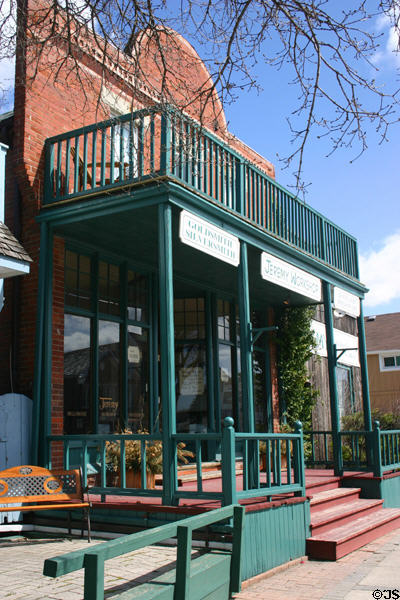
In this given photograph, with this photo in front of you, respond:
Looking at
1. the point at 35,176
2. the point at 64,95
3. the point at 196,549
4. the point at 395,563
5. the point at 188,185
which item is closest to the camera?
the point at 196,549

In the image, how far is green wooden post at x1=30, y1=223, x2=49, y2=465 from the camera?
7.63m

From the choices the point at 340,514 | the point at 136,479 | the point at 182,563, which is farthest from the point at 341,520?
the point at 182,563

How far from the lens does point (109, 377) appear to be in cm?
934

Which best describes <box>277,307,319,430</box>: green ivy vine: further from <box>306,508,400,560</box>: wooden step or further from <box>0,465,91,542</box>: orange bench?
<box>0,465,91,542</box>: orange bench

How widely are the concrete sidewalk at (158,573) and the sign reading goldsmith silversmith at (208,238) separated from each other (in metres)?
3.41

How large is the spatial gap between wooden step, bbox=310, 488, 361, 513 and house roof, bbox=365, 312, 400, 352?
881 inches

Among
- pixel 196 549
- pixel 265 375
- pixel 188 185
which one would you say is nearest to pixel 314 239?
pixel 265 375

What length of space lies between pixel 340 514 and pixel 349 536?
829 millimetres

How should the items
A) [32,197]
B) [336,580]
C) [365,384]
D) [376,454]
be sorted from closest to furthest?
[336,580]
[32,197]
[376,454]
[365,384]

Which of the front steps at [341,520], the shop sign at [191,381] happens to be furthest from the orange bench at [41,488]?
the shop sign at [191,381]

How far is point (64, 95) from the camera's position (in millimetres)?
9383

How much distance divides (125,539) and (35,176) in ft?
20.3

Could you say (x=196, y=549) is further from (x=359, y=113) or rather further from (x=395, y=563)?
(x=359, y=113)

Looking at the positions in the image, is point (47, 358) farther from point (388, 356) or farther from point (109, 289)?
point (388, 356)
